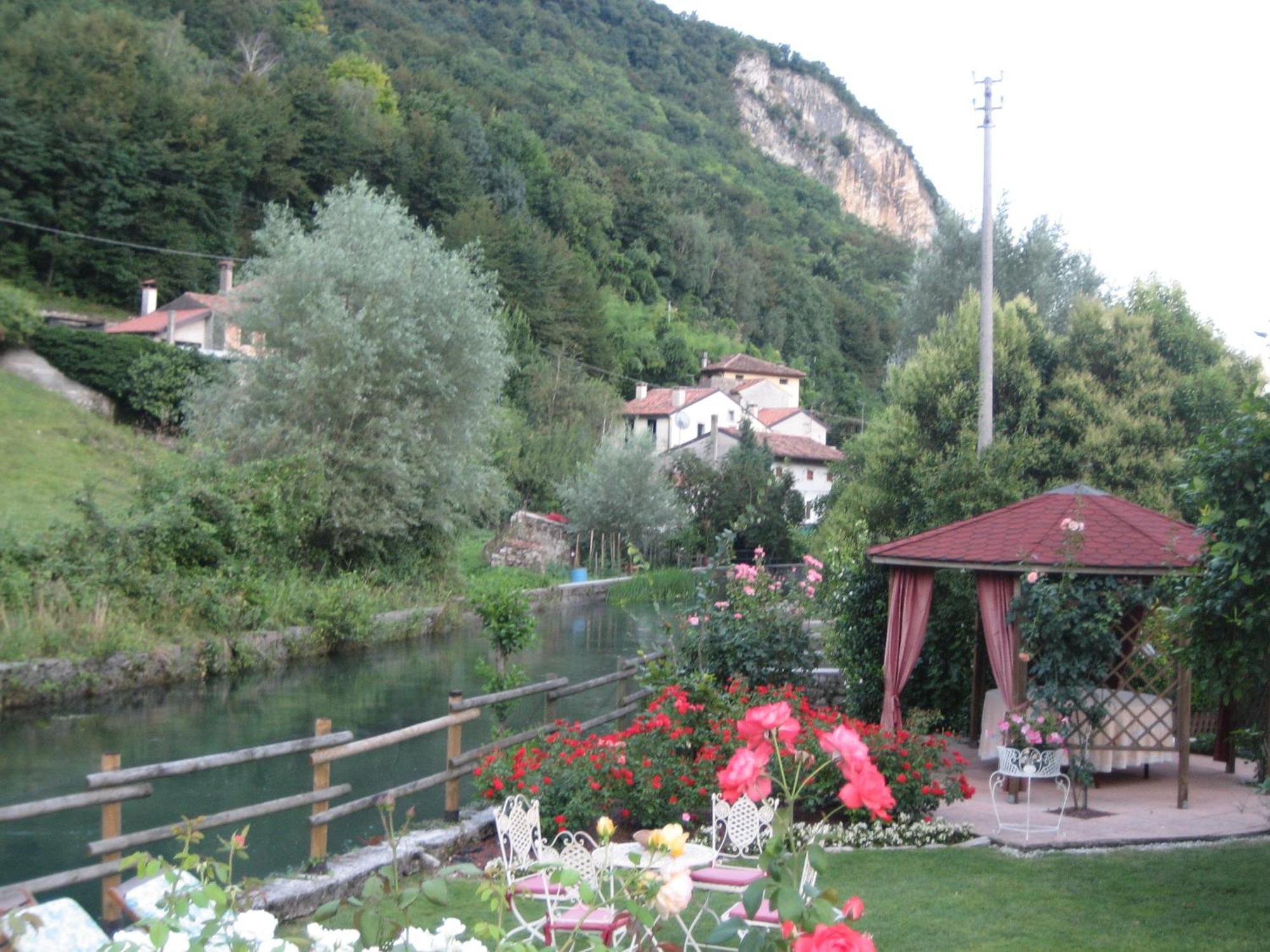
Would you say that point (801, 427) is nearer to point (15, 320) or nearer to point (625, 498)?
point (625, 498)

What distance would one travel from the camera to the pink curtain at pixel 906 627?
34.1ft

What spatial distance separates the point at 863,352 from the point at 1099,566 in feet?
257

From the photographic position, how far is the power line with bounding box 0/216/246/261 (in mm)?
42938

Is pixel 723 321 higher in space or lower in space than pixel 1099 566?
higher

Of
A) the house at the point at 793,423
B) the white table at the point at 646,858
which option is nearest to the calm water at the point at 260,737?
the white table at the point at 646,858

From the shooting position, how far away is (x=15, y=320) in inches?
1220

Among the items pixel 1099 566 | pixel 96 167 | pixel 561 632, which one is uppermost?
pixel 96 167

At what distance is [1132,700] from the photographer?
9.73 metres

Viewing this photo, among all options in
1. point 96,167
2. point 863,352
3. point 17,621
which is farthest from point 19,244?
point 863,352

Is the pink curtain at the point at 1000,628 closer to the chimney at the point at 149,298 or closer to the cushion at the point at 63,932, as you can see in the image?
the cushion at the point at 63,932

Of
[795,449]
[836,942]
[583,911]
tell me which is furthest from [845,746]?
[795,449]

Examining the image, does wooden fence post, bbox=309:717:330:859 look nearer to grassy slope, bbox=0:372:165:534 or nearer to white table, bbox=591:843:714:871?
white table, bbox=591:843:714:871

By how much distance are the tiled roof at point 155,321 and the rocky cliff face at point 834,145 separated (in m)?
111

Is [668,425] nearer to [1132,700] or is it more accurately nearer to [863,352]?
[863,352]
